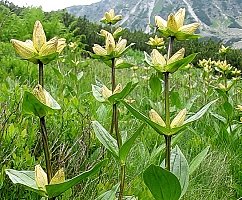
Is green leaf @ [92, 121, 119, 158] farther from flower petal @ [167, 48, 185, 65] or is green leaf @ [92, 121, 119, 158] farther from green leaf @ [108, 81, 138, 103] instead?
flower petal @ [167, 48, 185, 65]

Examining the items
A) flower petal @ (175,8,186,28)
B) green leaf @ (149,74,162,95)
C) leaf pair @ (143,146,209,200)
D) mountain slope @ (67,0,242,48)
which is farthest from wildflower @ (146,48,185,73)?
mountain slope @ (67,0,242,48)

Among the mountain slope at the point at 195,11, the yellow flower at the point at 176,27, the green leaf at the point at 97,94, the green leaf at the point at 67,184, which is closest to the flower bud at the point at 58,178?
the green leaf at the point at 67,184

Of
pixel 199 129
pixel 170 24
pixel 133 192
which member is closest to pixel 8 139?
pixel 133 192

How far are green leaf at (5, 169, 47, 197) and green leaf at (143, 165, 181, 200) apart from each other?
305 millimetres

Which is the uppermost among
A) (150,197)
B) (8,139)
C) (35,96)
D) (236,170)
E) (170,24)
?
(170,24)

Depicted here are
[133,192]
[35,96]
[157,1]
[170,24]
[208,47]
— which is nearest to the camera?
[35,96]

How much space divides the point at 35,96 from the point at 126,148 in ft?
1.42

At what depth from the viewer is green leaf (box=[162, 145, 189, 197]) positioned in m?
1.35

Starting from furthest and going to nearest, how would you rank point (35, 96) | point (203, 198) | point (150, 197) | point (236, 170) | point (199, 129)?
point (199, 129) → point (236, 170) → point (203, 198) → point (150, 197) → point (35, 96)

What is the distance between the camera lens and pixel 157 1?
17650 cm

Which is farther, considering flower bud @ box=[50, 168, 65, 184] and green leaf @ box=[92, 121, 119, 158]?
green leaf @ box=[92, 121, 119, 158]

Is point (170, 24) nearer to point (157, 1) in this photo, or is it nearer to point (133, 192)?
point (133, 192)

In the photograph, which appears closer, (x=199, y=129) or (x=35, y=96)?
(x=35, y=96)

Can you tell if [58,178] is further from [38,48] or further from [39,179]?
[38,48]
